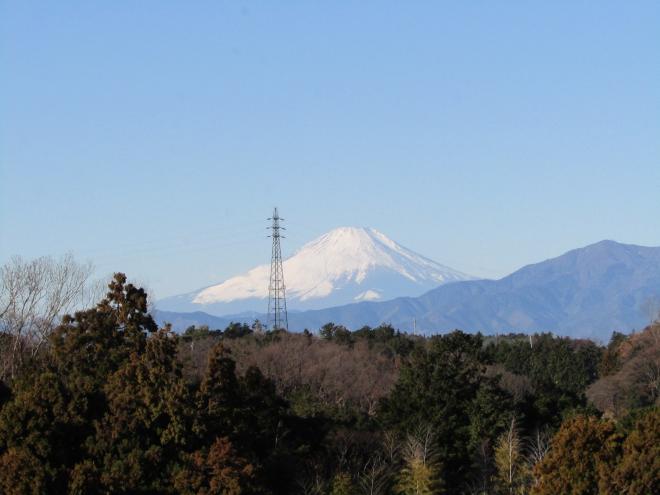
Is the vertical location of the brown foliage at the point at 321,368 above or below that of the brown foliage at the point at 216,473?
above

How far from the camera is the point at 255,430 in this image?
28.9 meters

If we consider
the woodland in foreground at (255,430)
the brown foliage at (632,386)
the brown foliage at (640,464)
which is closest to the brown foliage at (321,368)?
the brown foliage at (632,386)

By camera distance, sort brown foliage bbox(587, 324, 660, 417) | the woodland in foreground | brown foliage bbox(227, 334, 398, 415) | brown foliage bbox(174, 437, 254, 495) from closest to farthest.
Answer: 1. brown foliage bbox(174, 437, 254, 495)
2. the woodland in foreground
3. brown foliage bbox(227, 334, 398, 415)
4. brown foliage bbox(587, 324, 660, 417)

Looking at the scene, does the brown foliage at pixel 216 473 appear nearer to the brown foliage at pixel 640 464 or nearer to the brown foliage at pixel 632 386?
the brown foliage at pixel 640 464

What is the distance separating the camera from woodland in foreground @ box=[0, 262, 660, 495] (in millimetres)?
25500

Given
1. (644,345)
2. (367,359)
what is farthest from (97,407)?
(644,345)

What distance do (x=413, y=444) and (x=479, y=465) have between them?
2.82m

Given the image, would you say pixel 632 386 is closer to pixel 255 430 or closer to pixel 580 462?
pixel 580 462

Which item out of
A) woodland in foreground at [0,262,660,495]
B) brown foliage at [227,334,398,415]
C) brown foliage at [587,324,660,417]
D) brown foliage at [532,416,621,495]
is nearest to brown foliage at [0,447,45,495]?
woodland in foreground at [0,262,660,495]

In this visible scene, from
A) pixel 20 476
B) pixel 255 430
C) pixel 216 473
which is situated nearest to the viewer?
pixel 20 476

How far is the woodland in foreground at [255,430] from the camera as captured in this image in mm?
25500

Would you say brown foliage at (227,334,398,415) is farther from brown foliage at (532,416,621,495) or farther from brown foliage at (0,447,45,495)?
brown foliage at (0,447,45,495)

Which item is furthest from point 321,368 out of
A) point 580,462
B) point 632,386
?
point 580,462

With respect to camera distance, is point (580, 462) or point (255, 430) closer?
point (580, 462)
